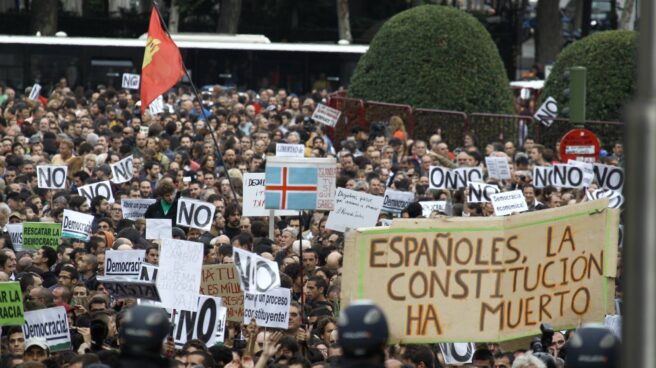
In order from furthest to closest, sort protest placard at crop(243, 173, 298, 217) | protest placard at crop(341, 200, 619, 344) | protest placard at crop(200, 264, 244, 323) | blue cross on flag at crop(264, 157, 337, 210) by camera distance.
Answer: protest placard at crop(243, 173, 298, 217)
blue cross on flag at crop(264, 157, 337, 210)
protest placard at crop(200, 264, 244, 323)
protest placard at crop(341, 200, 619, 344)

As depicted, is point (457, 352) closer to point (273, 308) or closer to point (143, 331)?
point (273, 308)

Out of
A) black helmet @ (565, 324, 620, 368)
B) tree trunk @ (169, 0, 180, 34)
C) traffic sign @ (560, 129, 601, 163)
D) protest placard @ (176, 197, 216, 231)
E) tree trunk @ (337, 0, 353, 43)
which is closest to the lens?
black helmet @ (565, 324, 620, 368)

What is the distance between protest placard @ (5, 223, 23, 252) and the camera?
13891mm

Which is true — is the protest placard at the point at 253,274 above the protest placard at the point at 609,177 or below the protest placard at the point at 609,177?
below

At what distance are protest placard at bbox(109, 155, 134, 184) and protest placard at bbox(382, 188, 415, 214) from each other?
11.6 ft

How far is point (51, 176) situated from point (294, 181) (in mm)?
5413

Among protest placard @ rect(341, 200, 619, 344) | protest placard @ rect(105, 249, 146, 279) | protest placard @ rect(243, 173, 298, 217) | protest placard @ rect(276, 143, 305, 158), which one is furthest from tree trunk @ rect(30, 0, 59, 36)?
protest placard @ rect(341, 200, 619, 344)

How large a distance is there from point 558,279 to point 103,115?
19175 mm

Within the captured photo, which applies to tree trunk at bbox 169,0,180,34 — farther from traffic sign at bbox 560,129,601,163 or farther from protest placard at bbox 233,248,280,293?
protest placard at bbox 233,248,280,293

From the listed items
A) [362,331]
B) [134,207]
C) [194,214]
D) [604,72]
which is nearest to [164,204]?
[134,207]

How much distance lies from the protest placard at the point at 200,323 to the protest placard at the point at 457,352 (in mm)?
1593

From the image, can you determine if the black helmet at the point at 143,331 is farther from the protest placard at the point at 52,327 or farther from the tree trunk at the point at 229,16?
the tree trunk at the point at 229,16

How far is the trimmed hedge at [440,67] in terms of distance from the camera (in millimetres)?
26812

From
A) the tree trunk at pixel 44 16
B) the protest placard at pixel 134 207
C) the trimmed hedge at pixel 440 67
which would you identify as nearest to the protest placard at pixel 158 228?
the protest placard at pixel 134 207
